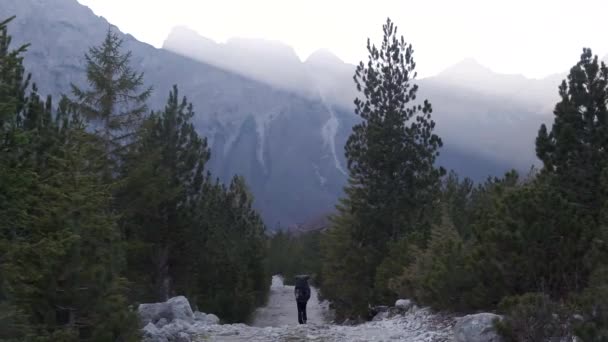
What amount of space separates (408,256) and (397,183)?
598 centimetres

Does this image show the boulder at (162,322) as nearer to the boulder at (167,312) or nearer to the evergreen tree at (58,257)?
the boulder at (167,312)

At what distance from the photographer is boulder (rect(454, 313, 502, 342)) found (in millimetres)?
10569

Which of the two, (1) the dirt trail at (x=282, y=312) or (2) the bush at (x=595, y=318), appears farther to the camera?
(1) the dirt trail at (x=282, y=312)

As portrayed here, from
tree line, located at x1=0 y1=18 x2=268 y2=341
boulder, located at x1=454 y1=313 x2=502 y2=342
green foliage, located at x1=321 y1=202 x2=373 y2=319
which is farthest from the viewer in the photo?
green foliage, located at x1=321 y1=202 x2=373 y2=319

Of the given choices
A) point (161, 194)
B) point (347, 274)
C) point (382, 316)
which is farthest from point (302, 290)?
point (347, 274)

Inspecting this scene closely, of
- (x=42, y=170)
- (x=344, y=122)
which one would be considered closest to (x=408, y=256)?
(x=42, y=170)

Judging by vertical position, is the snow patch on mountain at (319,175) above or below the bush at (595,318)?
above

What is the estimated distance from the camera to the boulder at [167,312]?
1811 cm

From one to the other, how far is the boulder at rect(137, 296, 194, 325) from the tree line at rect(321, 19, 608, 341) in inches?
263

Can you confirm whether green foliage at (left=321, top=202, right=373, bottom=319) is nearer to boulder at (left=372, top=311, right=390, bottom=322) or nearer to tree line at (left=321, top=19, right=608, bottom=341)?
tree line at (left=321, top=19, right=608, bottom=341)

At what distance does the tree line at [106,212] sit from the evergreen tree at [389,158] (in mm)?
7041

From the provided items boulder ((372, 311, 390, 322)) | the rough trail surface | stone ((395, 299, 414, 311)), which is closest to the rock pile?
the rough trail surface

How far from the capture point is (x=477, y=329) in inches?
427

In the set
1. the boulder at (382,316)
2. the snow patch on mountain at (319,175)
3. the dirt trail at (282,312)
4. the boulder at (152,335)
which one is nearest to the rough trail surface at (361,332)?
the boulder at (152,335)
